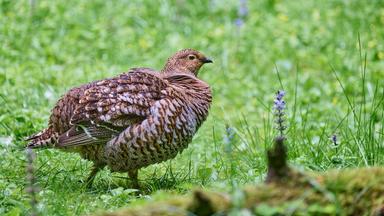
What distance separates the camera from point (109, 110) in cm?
607

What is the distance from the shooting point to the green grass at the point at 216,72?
6.26m

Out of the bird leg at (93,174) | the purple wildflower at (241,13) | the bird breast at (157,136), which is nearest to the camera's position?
the bird breast at (157,136)

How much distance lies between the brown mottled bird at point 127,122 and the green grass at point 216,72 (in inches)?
9.1

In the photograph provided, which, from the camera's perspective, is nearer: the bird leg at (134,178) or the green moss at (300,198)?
the green moss at (300,198)

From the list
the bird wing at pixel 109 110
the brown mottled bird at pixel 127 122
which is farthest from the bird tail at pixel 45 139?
the bird wing at pixel 109 110

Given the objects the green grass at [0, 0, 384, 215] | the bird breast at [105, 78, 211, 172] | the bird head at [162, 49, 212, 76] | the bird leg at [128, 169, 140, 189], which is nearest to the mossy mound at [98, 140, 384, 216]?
the green grass at [0, 0, 384, 215]

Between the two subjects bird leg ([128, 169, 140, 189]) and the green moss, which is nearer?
the green moss

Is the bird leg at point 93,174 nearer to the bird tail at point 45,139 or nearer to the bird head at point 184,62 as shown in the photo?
the bird tail at point 45,139

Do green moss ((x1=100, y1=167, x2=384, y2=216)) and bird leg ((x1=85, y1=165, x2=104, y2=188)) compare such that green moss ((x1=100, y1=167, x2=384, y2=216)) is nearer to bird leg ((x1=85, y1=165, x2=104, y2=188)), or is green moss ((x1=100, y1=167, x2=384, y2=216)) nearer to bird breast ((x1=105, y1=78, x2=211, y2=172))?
bird breast ((x1=105, y1=78, x2=211, y2=172))

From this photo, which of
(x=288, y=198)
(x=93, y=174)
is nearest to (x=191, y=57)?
(x=93, y=174)

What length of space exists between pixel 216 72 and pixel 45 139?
4.49 metres

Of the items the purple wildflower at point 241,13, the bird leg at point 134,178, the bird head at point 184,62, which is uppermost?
the purple wildflower at point 241,13

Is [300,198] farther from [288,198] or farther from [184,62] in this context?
[184,62]

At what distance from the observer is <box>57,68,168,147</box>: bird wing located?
604 cm
